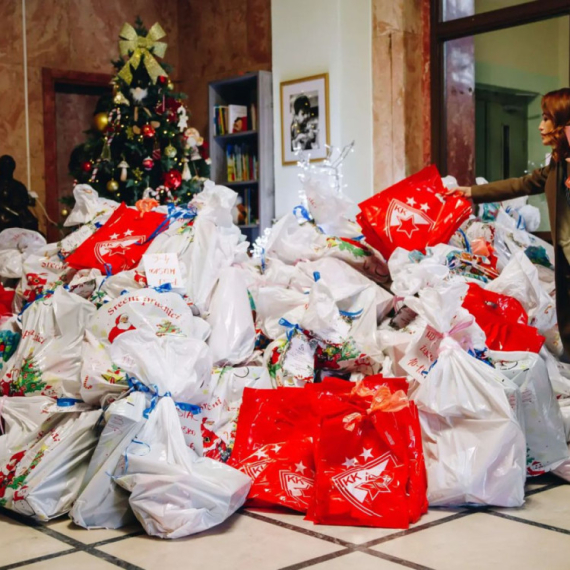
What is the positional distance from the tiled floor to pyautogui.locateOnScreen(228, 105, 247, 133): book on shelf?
451cm

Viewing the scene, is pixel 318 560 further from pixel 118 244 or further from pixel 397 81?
pixel 397 81

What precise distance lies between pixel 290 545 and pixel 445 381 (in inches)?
28.0

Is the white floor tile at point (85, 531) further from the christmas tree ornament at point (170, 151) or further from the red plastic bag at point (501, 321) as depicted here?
the christmas tree ornament at point (170, 151)

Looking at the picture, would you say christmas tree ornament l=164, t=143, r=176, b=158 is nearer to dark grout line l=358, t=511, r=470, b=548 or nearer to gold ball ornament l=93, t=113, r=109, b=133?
gold ball ornament l=93, t=113, r=109, b=133

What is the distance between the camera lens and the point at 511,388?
2586mm

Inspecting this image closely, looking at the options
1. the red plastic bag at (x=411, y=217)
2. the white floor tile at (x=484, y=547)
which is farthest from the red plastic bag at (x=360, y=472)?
the red plastic bag at (x=411, y=217)

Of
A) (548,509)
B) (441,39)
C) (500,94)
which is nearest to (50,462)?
(548,509)

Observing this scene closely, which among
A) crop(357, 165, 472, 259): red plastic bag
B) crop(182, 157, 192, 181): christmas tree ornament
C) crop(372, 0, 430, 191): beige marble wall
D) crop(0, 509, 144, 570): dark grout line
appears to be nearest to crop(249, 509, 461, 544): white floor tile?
crop(0, 509, 144, 570): dark grout line

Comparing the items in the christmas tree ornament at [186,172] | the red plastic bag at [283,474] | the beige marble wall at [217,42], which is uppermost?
the beige marble wall at [217,42]

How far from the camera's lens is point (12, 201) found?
5922 mm

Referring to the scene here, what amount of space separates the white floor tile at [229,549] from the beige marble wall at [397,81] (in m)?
3.55

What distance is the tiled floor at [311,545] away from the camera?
207 cm

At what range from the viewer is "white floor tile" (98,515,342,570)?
209cm

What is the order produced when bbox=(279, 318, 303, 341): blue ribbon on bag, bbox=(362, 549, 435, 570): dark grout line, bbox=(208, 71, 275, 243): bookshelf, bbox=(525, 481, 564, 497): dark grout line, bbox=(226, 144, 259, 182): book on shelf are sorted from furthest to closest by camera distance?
bbox=(226, 144, 259, 182): book on shelf, bbox=(208, 71, 275, 243): bookshelf, bbox=(279, 318, 303, 341): blue ribbon on bag, bbox=(525, 481, 564, 497): dark grout line, bbox=(362, 549, 435, 570): dark grout line
